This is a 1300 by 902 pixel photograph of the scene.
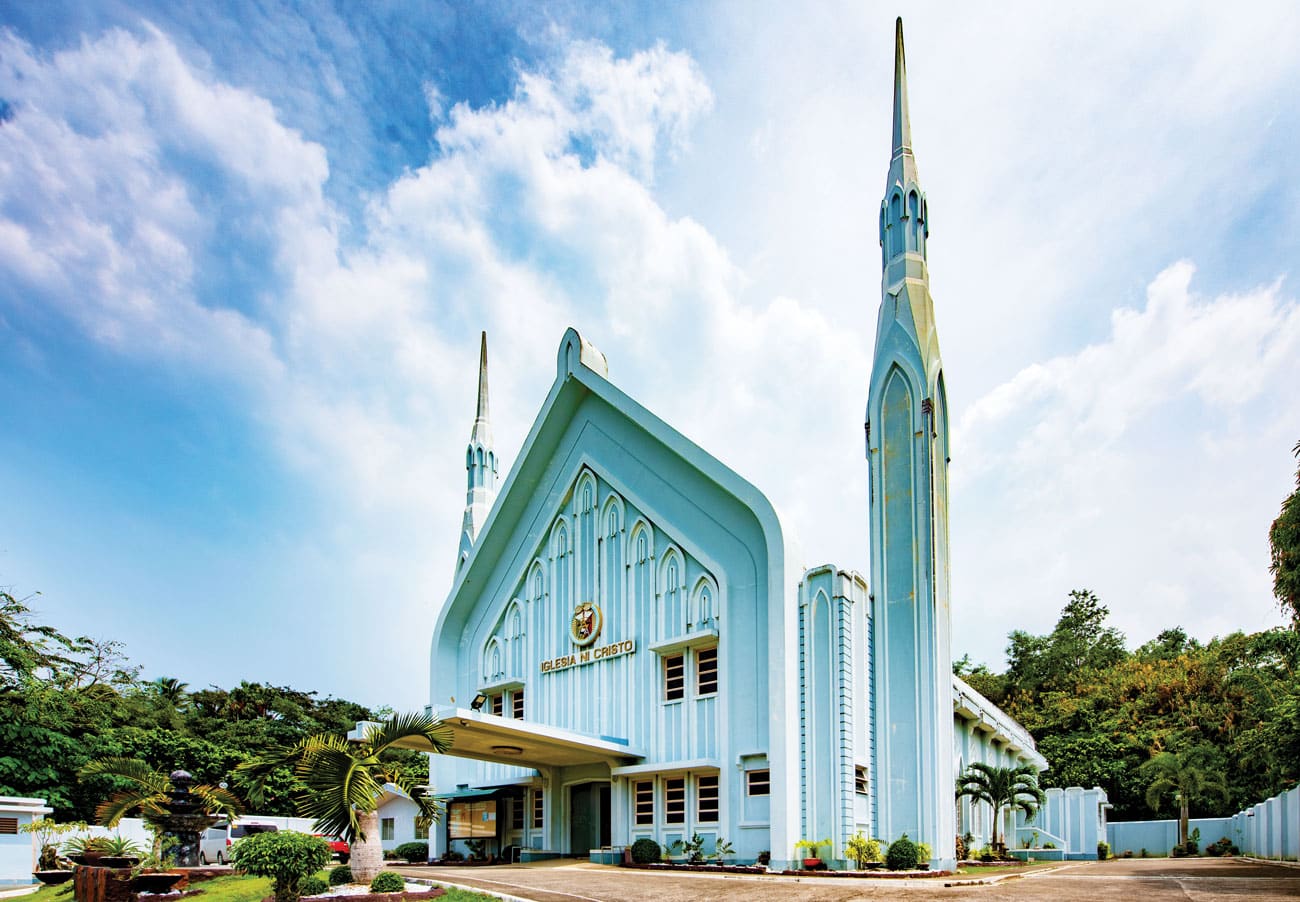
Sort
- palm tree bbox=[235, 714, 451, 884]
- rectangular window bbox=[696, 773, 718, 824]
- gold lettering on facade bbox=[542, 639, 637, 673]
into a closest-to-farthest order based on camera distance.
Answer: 1. palm tree bbox=[235, 714, 451, 884]
2. rectangular window bbox=[696, 773, 718, 824]
3. gold lettering on facade bbox=[542, 639, 637, 673]

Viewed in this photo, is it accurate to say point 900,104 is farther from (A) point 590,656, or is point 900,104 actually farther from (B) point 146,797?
(B) point 146,797

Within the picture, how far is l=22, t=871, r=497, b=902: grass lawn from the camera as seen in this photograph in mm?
16000

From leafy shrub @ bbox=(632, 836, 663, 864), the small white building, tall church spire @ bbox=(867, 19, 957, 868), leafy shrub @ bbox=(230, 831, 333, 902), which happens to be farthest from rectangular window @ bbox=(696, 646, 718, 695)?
the small white building

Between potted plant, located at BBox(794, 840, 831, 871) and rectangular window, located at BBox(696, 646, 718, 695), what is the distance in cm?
446

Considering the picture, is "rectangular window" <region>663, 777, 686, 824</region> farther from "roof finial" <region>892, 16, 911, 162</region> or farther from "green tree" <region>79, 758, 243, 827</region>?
"roof finial" <region>892, 16, 911, 162</region>

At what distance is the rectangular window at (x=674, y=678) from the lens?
1018 inches

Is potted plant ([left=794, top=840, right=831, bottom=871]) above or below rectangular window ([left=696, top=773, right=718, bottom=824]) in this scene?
below

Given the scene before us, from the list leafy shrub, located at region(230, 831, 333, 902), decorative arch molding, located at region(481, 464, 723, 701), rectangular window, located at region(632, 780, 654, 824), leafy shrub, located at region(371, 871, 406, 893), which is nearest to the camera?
leafy shrub, located at region(230, 831, 333, 902)

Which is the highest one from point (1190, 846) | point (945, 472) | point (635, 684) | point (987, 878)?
point (945, 472)

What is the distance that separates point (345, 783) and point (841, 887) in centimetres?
831

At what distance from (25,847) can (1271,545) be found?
104 feet

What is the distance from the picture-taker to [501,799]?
98.0 ft

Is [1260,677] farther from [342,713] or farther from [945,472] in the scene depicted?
[342,713]

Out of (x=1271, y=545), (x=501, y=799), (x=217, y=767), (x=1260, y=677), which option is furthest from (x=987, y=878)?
(x=217, y=767)
